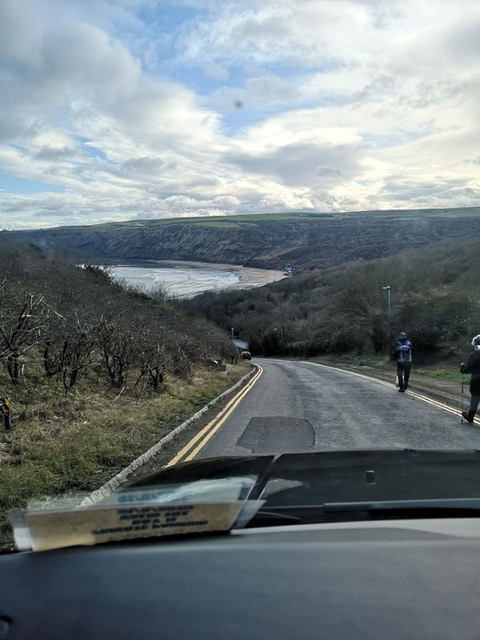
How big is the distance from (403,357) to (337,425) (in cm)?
614

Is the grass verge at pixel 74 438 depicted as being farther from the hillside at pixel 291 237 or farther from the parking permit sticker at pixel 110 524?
the hillside at pixel 291 237

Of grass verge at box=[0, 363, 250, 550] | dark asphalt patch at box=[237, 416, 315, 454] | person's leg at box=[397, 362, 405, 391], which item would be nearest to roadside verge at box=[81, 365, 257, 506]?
grass verge at box=[0, 363, 250, 550]

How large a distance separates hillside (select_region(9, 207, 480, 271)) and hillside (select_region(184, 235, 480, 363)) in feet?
38.3

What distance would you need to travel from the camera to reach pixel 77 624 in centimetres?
158

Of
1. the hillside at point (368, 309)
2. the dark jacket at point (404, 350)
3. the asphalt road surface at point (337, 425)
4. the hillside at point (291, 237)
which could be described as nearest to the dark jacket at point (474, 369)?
the asphalt road surface at point (337, 425)

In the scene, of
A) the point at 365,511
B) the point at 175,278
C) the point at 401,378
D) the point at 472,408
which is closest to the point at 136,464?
the point at 365,511

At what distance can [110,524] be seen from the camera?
6.52 feet

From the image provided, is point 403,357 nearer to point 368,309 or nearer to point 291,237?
point 368,309

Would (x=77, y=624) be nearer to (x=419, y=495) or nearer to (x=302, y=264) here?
(x=419, y=495)

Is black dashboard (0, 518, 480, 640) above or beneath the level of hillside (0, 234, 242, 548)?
above

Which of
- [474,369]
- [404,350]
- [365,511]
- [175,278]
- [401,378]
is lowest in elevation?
[401,378]

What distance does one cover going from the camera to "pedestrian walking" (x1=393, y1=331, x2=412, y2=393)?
15453 millimetres

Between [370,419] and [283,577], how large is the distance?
9843 mm

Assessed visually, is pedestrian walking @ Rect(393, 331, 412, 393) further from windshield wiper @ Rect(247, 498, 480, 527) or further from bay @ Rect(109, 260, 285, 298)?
bay @ Rect(109, 260, 285, 298)
